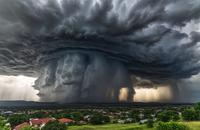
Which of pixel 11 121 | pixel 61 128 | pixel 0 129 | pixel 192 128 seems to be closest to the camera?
pixel 0 129

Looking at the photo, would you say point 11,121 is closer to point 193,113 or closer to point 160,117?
point 160,117

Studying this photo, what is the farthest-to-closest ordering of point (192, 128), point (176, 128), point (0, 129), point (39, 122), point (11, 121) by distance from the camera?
point (11, 121)
point (39, 122)
point (192, 128)
point (176, 128)
point (0, 129)

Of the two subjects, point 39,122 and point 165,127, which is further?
point 39,122

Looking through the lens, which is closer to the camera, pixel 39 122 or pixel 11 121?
pixel 39 122

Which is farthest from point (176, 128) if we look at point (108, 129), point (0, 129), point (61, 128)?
point (0, 129)

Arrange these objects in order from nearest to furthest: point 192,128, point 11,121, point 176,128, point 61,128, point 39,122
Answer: point 176,128 < point 192,128 < point 61,128 < point 39,122 < point 11,121

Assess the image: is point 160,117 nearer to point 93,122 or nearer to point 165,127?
point 93,122

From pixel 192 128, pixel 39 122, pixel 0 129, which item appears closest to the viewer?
pixel 0 129

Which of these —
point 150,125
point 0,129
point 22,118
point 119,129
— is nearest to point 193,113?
point 150,125
